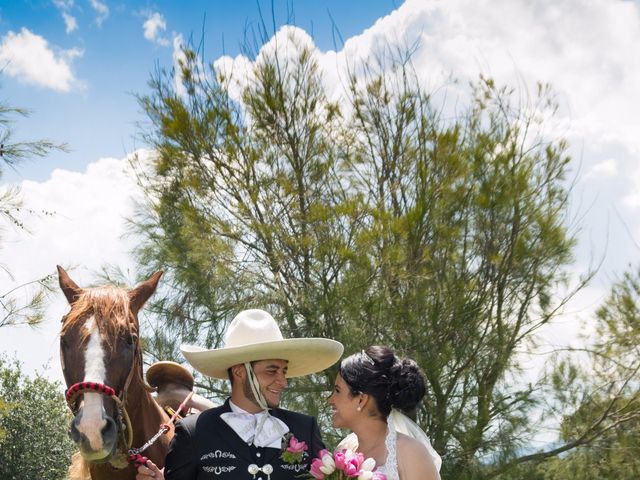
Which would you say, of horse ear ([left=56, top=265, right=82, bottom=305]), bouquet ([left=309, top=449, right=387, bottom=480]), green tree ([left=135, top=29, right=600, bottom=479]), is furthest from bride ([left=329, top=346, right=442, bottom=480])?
green tree ([left=135, top=29, right=600, bottom=479])

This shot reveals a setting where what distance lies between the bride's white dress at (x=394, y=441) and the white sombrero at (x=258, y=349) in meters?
0.34

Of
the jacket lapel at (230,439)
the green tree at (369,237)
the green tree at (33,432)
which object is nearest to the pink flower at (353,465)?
the jacket lapel at (230,439)

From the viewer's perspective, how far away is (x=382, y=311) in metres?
7.34

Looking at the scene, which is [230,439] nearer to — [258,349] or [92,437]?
[258,349]

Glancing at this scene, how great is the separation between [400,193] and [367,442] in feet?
18.7

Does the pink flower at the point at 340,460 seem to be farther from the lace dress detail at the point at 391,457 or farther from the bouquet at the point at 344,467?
the lace dress detail at the point at 391,457

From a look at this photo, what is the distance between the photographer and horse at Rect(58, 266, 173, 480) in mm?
2326

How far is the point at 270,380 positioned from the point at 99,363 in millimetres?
613

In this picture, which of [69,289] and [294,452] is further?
[69,289]

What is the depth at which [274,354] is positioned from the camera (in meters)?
2.80

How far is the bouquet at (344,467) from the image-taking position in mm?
2449

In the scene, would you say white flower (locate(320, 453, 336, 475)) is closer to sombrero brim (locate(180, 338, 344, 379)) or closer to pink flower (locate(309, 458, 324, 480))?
pink flower (locate(309, 458, 324, 480))

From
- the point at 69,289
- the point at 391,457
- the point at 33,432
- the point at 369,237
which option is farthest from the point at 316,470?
the point at 33,432

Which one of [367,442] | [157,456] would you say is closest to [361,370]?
[367,442]
